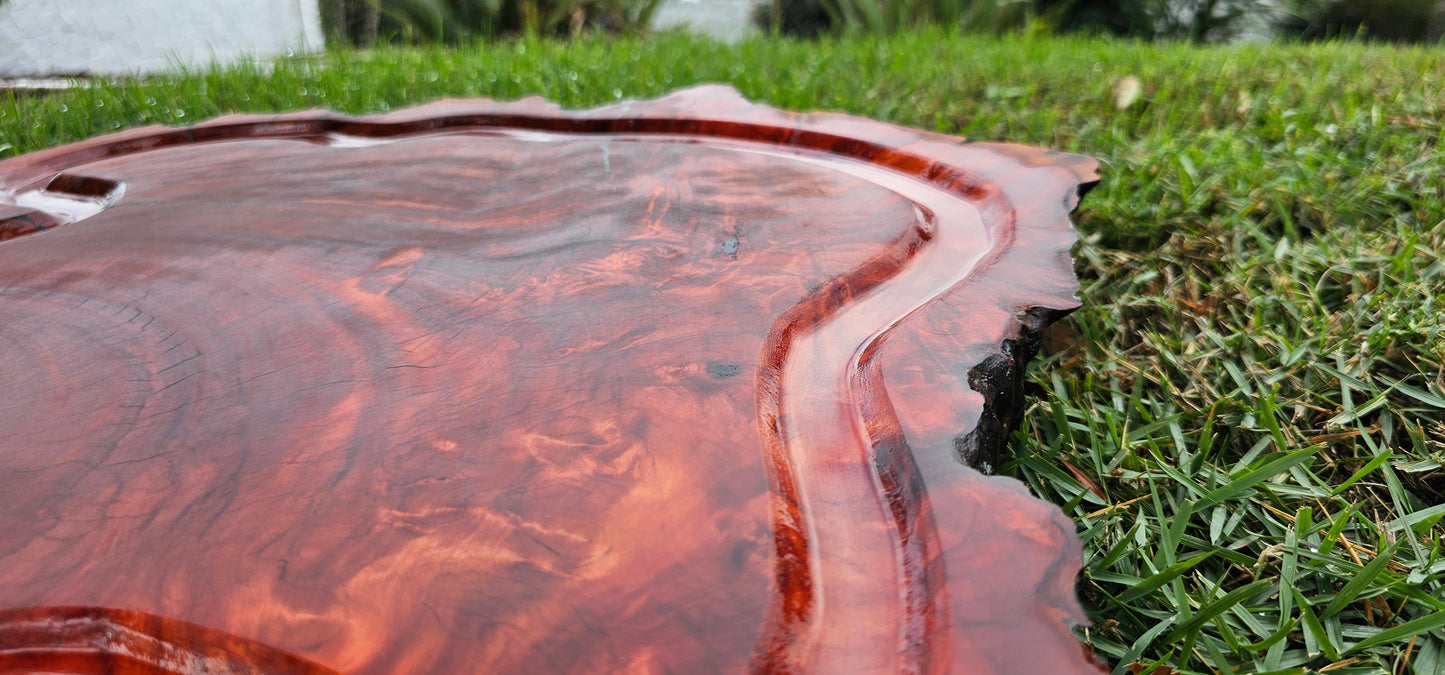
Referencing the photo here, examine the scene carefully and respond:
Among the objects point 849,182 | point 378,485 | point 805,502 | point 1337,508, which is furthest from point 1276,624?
point 378,485

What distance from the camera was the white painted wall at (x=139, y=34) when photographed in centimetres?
252

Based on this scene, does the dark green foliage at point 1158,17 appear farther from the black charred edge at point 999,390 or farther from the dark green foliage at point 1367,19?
the black charred edge at point 999,390

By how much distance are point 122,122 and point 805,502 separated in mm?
2377

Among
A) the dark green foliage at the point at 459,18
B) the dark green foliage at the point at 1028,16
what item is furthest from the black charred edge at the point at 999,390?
the dark green foliage at the point at 459,18

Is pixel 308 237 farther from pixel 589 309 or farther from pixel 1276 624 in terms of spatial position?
pixel 1276 624

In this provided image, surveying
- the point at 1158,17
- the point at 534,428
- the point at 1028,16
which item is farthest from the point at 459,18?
the point at 534,428

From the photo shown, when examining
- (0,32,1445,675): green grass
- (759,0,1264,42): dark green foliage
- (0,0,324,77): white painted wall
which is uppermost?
(759,0,1264,42): dark green foliage

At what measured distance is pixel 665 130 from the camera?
1197mm

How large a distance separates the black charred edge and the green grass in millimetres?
173

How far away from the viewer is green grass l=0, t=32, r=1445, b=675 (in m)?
0.69

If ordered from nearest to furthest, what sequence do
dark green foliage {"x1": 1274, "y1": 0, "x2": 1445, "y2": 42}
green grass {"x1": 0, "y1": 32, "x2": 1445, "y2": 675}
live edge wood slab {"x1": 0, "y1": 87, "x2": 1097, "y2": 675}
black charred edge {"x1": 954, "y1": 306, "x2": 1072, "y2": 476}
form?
1. live edge wood slab {"x1": 0, "y1": 87, "x2": 1097, "y2": 675}
2. black charred edge {"x1": 954, "y1": 306, "x2": 1072, "y2": 476}
3. green grass {"x1": 0, "y1": 32, "x2": 1445, "y2": 675}
4. dark green foliage {"x1": 1274, "y1": 0, "x2": 1445, "y2": 42}

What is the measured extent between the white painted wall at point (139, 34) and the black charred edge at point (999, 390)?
121 inches

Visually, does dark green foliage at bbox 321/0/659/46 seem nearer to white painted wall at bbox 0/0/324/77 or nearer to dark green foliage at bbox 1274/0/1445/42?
white painted wall at bbox 0/0/324/77

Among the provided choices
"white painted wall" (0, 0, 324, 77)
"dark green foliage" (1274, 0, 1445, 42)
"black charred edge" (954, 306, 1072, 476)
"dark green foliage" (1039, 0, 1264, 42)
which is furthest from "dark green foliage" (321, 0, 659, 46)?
"black charred edge" (954, 306, 1072, 476)
